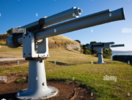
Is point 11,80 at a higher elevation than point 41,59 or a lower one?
lower

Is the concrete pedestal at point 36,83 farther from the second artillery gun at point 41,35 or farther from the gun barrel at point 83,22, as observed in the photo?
the gun barrel at point 83,22

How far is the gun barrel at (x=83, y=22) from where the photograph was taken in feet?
9.12

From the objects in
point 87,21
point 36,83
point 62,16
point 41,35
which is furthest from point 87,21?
point 36,83

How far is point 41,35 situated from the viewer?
4500mm

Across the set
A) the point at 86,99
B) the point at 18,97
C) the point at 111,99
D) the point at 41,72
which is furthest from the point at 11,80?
the point at 111,99

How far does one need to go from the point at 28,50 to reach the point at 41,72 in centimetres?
117

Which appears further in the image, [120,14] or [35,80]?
[35,80]

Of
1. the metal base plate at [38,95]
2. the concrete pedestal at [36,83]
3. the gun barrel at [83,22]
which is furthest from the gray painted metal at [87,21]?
the metal base plate at [38,95]

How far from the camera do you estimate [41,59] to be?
16.0 feet

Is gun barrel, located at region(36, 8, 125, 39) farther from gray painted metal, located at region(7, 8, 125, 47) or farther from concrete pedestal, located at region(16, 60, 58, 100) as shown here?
concrete pedestal, located at region(16, 60, 58, 100)

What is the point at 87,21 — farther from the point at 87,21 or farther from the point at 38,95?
the point at 38,95

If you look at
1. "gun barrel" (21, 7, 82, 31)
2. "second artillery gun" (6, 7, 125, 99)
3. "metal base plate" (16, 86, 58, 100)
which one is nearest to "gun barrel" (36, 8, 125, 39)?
"second artillery gun" (6, 7, 125, 99)

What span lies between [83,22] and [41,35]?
196cm

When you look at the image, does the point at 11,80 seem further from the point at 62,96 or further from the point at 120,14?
the point at 120,14
